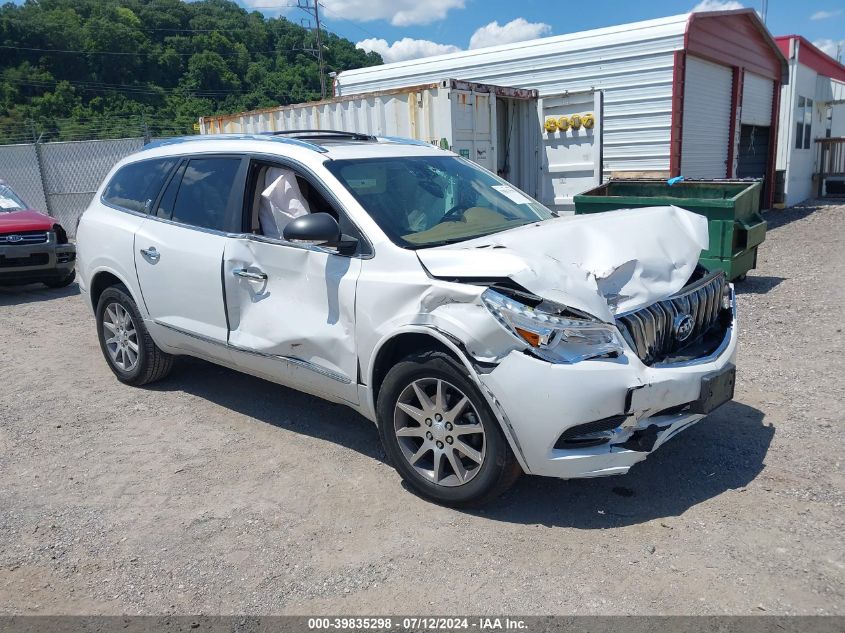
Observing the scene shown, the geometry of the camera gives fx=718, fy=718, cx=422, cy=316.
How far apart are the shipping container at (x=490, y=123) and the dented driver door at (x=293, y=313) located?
6.10 meters

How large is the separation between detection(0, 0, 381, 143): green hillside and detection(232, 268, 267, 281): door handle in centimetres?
4819

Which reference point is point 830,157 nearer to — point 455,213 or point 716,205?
point 716,205

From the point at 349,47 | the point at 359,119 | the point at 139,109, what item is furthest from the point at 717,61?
the point at 349,47

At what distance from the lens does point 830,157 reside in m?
23.0

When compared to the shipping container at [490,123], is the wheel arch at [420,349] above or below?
below

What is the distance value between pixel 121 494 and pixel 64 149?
1344 cm

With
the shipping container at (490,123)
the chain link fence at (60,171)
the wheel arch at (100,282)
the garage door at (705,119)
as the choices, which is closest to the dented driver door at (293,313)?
the wheel arch at (100,282)

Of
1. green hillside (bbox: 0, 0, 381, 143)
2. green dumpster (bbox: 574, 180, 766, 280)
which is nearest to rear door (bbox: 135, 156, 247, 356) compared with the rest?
green dumpster (bbox: 574, 180, 766, 280)

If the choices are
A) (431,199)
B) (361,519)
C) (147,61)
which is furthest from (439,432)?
(147,61)

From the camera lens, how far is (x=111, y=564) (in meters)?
3.36

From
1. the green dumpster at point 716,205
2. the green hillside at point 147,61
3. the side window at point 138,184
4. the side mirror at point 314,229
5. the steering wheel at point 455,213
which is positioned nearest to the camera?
the side mirror at point 314,229

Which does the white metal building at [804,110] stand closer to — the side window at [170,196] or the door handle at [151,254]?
the side window at [170,196]

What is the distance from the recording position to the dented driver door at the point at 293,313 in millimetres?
3955

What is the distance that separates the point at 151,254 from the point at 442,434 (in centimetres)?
271
